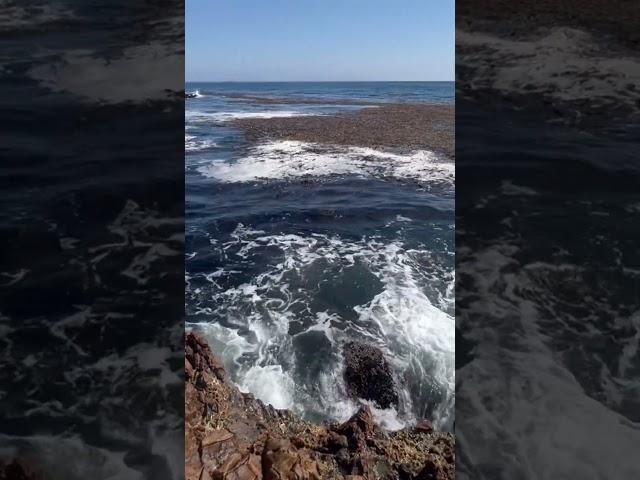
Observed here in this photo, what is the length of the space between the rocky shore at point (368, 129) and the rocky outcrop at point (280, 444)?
45.0 feet

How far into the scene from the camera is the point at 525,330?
6.88 feet

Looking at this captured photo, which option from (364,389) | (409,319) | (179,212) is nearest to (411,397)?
(364,389)

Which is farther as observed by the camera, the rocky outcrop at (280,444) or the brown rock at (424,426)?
the brown rock at (424,426)

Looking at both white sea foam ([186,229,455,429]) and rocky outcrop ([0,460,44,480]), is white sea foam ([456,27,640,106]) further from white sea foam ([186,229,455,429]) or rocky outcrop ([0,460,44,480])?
white sea foam ([186,229,455,429])

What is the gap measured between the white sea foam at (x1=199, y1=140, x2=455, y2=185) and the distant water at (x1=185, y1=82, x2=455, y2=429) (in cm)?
11

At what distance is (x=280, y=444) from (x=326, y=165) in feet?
41.2

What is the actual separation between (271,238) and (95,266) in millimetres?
7756

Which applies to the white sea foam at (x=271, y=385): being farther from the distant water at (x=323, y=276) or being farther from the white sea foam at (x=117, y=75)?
the white sea foam at (x=117, y=75)

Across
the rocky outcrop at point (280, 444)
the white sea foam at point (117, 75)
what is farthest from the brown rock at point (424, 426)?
the white sea foam at point (117, 75)

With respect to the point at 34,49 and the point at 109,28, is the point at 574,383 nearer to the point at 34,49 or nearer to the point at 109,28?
the point at 109,28

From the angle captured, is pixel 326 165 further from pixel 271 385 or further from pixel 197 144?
pixel 271 385

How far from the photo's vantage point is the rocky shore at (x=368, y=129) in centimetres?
1872

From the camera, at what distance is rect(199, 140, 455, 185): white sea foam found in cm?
1433

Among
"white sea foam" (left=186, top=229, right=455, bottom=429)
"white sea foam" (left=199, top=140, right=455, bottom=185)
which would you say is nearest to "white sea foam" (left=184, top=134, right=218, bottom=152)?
"white sea foam" (left=199, top=140, right=455, bottom=185)
